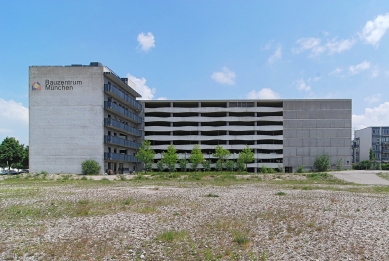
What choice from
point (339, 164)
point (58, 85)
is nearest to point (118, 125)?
point (58, 85)

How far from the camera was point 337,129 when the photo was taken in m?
90.2

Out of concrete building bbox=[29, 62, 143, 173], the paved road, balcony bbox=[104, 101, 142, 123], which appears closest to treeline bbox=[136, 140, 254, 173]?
balcony bbox=[104, 101, 142, 123]

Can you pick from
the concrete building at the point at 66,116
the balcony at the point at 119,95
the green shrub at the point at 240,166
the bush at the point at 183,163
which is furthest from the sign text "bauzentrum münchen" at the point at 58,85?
the green shrub at the point at 240,166

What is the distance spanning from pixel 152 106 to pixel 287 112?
127ft

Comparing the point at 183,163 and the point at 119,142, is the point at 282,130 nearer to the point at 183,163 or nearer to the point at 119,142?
the point at 183,163

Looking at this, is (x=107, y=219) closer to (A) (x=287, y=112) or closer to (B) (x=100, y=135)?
(B) (x=100, y=135)

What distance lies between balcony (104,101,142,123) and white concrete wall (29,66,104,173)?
169 centimetres

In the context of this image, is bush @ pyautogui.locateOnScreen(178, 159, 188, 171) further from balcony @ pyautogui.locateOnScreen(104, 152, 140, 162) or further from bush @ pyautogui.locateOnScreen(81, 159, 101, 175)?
bush @ pyautogui.locateOnScreen(81, 159, 101, 175)

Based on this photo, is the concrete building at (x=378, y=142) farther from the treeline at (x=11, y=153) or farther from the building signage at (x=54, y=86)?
the treeline at (x=11, y=153)

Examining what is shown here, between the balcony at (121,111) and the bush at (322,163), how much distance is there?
48.6 metres

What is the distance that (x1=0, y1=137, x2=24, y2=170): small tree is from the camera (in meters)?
86.2

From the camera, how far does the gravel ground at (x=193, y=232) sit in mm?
9930

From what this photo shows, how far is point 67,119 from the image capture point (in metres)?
61.9

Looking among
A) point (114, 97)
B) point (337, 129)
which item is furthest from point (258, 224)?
point (337, 129)
